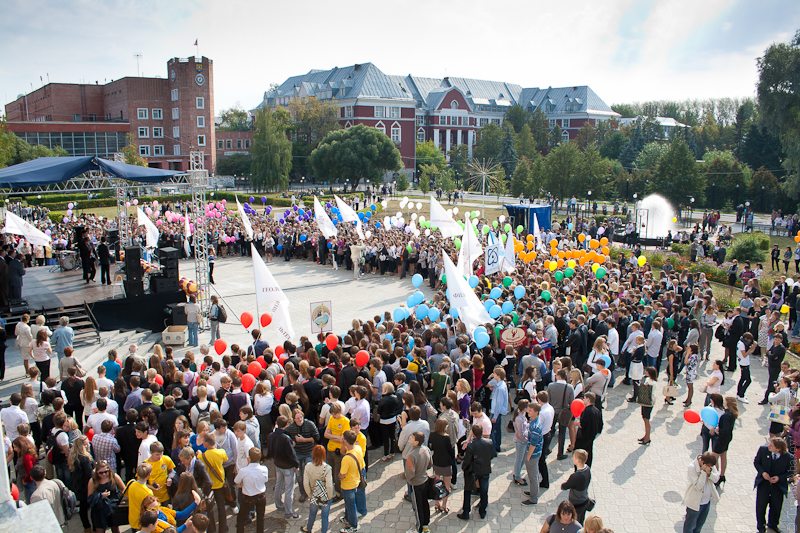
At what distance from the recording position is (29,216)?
35188 millimetres

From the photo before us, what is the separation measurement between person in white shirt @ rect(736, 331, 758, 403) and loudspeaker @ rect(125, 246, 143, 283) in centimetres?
1535

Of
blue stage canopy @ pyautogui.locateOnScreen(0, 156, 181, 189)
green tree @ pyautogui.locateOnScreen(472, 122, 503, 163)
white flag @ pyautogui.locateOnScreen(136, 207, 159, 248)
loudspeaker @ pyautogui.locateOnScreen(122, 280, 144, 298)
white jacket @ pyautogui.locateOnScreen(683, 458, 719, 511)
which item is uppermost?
green tree @ pyautogui.locateOnScreen(472, 122, 503, 163)

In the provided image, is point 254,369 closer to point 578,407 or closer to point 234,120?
point 578,407

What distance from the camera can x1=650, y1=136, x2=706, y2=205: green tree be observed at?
43812 mm

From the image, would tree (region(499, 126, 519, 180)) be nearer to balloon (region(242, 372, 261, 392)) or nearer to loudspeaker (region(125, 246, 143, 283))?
loudspeaker (region(125, 246, 143, 283))

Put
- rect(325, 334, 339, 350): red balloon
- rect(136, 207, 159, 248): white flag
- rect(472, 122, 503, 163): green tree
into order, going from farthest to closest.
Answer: rect(472, 122, 503, 163): green tree
rect(136, 207, 159, 248): white flag
rect(325, 334, 339, 350): red balloon

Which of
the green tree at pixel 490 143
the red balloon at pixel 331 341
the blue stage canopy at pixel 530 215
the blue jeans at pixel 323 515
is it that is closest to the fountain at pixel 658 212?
the blue stage canopy at pixel 530 215

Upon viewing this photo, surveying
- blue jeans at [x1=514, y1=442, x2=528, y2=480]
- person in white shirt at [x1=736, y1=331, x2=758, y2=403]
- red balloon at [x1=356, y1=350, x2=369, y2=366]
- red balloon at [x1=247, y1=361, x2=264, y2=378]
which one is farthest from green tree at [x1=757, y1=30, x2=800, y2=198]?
red balloon at [x1=247, y1=361, x2=264, y2=378]

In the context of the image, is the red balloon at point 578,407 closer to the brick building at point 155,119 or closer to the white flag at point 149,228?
the white flag at point 149,228

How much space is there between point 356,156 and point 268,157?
10778mm

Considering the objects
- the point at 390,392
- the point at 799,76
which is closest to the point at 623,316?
the point at 390,392

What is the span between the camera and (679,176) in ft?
144

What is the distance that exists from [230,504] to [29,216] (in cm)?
3504

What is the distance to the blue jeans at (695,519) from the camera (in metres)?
6.81
